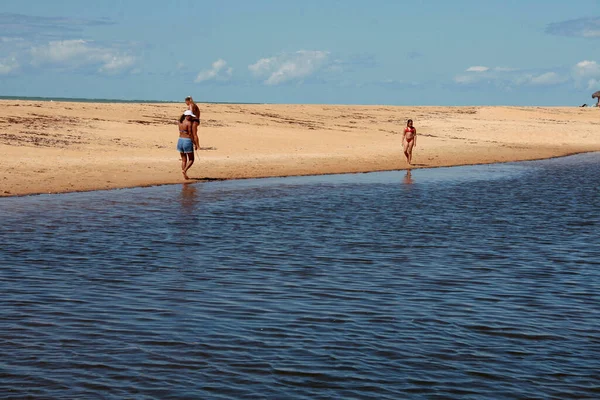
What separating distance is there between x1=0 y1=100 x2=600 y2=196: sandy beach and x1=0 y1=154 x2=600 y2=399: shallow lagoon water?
19.5 feet

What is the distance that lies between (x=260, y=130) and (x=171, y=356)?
108 feet

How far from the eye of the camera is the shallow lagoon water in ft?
22.8

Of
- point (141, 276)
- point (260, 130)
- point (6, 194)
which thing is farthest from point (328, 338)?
point (260, 130)

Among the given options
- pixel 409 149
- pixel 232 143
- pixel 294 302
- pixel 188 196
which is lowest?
pixel 294 302

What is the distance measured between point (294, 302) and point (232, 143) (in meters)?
25.2

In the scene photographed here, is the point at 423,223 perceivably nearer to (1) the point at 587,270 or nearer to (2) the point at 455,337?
(1) the point at 587,270

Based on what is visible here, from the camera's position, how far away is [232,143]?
34.4m

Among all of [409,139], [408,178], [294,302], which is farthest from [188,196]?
[409,139]

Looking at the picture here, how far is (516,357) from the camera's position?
761cm

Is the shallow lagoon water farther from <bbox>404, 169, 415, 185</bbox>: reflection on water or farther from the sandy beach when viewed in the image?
<bbox>404, 169, 415, 185</bbox>: reflection on water

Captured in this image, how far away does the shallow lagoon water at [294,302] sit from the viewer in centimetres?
694

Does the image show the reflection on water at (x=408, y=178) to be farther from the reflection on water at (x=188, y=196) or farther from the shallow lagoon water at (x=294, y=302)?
the shallow lagoon water at (x=294, y=302)

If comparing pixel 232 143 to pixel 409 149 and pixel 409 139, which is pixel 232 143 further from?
pixel 409 139

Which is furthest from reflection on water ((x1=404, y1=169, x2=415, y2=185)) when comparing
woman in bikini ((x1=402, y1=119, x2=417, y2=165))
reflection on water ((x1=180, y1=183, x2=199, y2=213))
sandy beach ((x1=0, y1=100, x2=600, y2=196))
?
reflection on water ((x1=180, y1=183, x2=199, y2=213))
